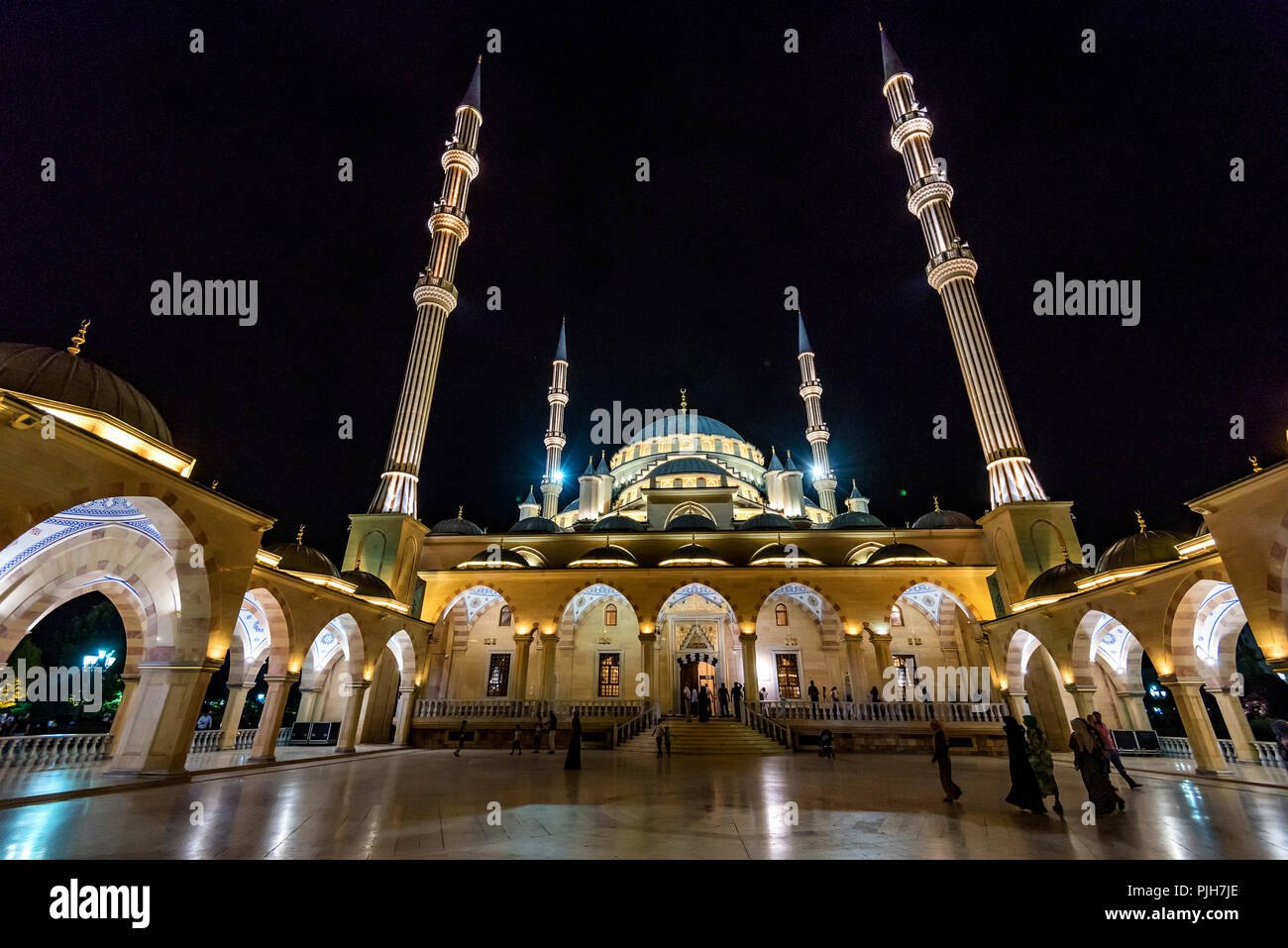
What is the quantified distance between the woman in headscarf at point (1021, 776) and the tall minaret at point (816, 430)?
1120 inches

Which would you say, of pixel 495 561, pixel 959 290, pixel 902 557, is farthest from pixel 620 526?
pixel 959 290

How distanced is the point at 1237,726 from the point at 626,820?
13864 millimetres

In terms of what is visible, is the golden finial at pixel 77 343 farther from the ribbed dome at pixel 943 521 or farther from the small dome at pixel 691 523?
the ribbed dome at pixel 943 521

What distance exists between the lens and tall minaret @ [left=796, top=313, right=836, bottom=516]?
34.6 meters

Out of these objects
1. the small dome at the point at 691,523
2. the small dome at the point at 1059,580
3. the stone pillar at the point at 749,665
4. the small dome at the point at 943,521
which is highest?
the small dome at the point at 691,523

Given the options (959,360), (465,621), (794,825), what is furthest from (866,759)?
(959,360)

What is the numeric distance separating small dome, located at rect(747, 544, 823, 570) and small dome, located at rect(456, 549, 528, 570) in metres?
8.74

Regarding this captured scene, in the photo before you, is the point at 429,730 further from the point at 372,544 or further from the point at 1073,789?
the point at 1073,789

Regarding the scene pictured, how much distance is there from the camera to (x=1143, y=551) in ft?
44.9

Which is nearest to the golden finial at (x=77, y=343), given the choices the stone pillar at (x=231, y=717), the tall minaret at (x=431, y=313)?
the stone pillar at (x=231, y=717)

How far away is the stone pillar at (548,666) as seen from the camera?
18.6 metres

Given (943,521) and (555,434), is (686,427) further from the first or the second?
(943,521)

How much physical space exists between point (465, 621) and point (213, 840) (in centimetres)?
1910
